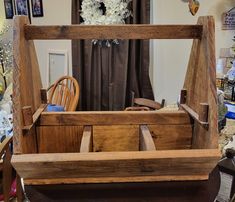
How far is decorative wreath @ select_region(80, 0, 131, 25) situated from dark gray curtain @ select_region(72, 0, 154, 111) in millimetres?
104

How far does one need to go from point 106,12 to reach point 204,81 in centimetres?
204

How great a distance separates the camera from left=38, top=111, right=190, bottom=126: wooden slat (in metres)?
0.83

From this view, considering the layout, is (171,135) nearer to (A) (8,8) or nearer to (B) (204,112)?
(B) (204,112)

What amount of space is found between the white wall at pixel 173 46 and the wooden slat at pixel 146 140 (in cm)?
172

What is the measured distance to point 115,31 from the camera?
0.71 m

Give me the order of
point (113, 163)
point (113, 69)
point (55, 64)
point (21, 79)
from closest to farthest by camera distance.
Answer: point (113, 163) → point (21, 79) → point (113, 69) → point (55, 64)

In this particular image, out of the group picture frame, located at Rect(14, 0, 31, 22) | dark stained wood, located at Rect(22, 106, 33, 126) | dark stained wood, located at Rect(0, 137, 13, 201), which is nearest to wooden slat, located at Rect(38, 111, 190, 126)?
dark stained wood, located at Rect(22, 106, 33, 126)

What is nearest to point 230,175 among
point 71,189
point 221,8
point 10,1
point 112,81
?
point 71,189

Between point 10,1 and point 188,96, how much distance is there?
331 cm

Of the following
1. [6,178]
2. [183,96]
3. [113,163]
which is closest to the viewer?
[113,163]

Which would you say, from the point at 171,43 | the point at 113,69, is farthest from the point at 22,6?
the point at 171,43

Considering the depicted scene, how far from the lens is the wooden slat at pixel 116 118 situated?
2.74 ft

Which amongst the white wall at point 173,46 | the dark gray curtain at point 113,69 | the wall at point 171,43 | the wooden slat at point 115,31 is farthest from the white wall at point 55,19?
the wooden slat at point 115,31

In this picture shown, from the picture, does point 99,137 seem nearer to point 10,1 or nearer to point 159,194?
point 159,194
